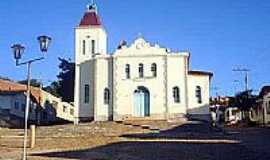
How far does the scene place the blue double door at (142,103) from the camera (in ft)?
157

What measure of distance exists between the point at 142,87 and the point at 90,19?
1089 cm

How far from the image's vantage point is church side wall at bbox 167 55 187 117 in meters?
47.0

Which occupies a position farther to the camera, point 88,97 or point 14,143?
point 88,97

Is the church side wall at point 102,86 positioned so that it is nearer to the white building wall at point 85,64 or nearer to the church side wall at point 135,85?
the white building wall at point 85,64

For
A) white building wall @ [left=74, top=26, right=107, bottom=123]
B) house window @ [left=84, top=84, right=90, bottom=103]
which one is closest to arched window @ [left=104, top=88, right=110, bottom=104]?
white building wall @ [left=74, top=26, right=107, bottom=123]

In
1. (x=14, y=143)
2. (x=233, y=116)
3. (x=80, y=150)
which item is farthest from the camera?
(x=233, y=116)

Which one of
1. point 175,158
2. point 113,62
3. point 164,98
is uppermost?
point 113,62

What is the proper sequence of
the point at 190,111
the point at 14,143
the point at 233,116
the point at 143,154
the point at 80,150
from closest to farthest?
the point at 143,154 → the point at 80,150 → the point at 14,143 → the point at 190,111 → the point at 233,116

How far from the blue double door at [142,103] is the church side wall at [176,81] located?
226cm

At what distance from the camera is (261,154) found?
63.9 ft

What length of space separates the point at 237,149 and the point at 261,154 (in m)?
2.37

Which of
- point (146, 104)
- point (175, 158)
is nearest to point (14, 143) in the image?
point (175, 158)

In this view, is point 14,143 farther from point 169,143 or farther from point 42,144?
point 169,143

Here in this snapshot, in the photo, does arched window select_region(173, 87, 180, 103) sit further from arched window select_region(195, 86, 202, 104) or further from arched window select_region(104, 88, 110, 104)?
arched window select_region(104, 88, 110, 104)
